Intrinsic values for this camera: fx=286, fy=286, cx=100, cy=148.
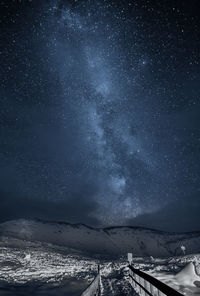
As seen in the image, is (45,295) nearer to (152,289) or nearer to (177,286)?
(177,286)

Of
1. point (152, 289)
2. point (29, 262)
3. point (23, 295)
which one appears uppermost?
point (29, 262)

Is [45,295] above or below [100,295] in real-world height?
above

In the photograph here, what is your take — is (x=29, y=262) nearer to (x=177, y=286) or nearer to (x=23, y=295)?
(x=23, y=295)

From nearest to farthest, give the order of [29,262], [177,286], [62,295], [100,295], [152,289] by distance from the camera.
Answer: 1. [152,289]
2. [177,286]
3. [100,295]
4. [62,295]
5. [29,262]

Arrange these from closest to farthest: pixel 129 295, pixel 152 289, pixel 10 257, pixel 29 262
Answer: pixel 152 289, pixel 129 295, pixel 29 262, pixel 10 257

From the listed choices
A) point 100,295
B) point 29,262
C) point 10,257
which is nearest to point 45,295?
point 100,295

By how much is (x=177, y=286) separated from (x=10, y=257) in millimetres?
155027

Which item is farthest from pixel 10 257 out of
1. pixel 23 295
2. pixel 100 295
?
pixel 100 295

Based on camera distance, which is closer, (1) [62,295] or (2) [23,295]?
(1) [62,295]

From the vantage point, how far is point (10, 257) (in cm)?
14775

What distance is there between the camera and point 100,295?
1205cm

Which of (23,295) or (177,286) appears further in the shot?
(23,295)

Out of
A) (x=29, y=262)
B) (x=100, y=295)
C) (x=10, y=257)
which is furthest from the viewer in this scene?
(x=10, y=257)

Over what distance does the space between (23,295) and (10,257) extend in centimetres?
13585
